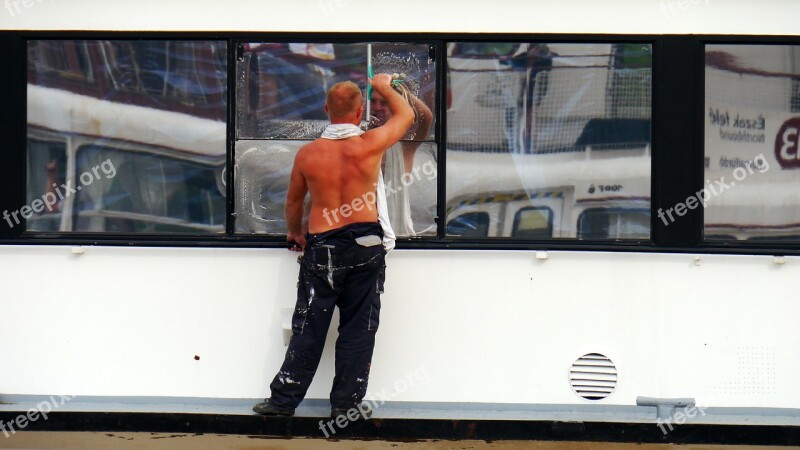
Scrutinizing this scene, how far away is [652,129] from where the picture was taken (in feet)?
18.3

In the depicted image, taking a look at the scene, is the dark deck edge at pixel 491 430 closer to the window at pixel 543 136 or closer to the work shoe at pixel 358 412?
the work shoe at pixel 358 412

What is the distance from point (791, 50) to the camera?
555 centimetres

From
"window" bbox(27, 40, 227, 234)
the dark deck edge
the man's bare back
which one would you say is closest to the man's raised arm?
the man's bare back

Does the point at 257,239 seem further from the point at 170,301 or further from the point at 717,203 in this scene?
the point at 717,203

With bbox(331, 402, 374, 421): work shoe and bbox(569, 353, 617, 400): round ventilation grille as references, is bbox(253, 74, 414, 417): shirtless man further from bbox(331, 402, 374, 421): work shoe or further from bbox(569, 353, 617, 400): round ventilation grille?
bbox(569, 353, 617, 400): round ventilation grille

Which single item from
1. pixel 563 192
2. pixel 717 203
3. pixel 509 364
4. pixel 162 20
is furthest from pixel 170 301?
pixel 717 203

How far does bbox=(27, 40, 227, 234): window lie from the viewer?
5652mm

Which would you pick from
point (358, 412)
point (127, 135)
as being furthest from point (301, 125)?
point (358, 412)

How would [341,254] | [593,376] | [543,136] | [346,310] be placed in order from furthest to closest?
[543,136] → [593,376] → [346,310] → [341,254]

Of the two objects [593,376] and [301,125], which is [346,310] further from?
[593,376]

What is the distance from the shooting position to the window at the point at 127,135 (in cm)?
565

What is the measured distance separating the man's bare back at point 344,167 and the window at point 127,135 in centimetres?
63

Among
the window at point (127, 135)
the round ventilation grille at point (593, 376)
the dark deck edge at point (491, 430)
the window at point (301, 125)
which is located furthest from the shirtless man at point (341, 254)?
the round ventilation grille at point (593, 376)

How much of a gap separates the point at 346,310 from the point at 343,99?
110cm
